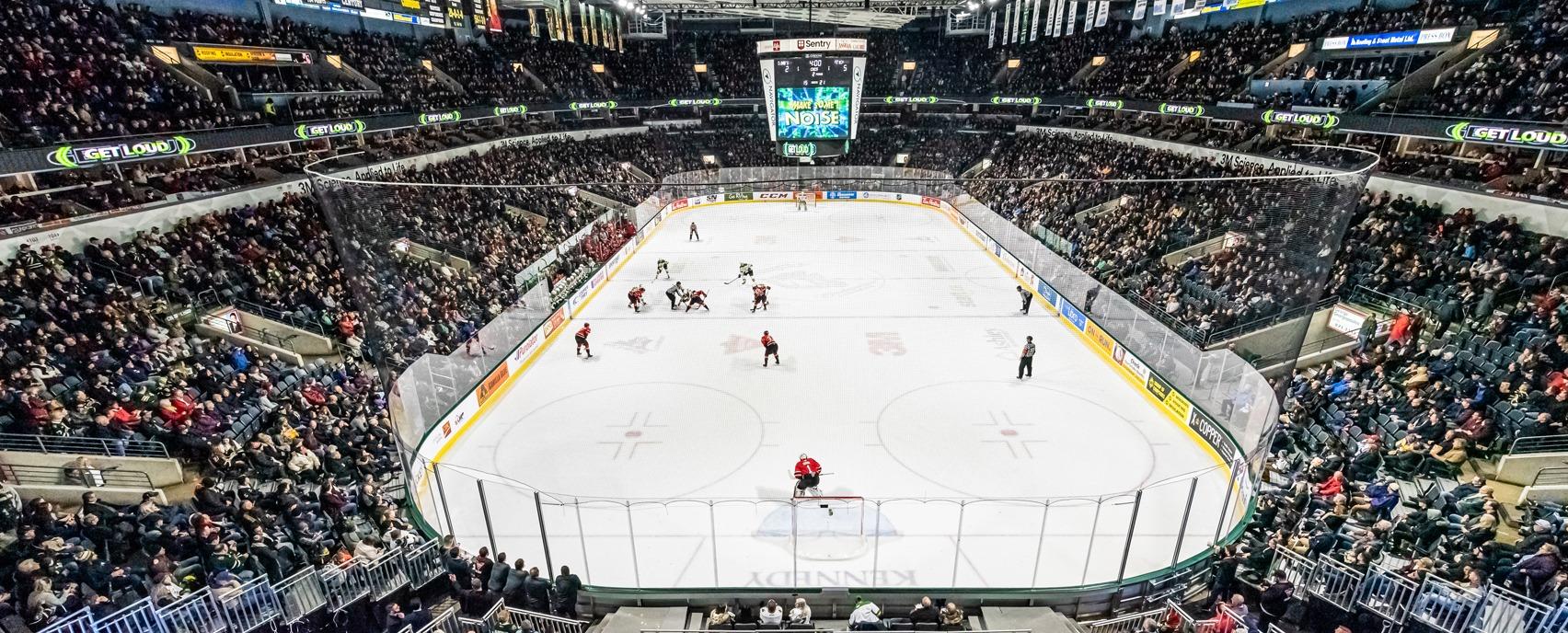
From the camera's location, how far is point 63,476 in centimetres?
885

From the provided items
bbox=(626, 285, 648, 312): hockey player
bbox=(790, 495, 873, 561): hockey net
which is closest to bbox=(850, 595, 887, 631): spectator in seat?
bbox=(790, 495, 873, 561): hockey net

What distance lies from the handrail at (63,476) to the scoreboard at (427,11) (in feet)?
85.2

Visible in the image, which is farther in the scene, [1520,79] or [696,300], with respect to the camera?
[696,300]

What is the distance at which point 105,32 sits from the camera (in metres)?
19.5

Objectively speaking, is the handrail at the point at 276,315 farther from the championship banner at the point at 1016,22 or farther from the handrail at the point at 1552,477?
the championship banner at the point at 1016,22

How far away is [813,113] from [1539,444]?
18.1 m

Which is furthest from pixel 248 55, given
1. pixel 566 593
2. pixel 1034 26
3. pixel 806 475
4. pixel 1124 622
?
pixel 1034 26

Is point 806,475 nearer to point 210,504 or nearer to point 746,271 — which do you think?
point 210,504

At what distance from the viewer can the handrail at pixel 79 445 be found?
343 inches

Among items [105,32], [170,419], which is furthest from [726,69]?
[170,419]

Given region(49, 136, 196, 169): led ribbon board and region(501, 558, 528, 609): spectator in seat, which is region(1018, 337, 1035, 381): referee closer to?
region(501, 558, 528, 609): spectator in seat

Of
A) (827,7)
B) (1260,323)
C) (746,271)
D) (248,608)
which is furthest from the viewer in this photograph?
(827,7)

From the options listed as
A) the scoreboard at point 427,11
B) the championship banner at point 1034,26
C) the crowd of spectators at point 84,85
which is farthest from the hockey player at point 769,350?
the championship banner at point 1034,26

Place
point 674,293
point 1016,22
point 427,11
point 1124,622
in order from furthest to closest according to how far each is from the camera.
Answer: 1. point 1016,22
2. point 427,11
3. point 674,293
4. point 1124,622
